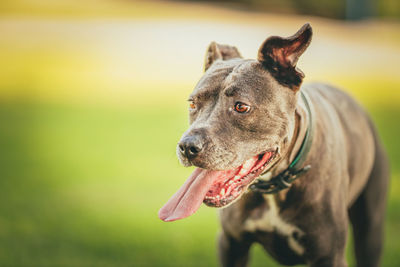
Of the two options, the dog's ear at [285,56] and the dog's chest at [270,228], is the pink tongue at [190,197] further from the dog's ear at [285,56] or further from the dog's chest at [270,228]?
the dog's ear at [285,56]

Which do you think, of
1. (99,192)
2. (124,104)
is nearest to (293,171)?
(99,192)

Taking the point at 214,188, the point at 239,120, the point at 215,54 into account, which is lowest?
the point at 214,188

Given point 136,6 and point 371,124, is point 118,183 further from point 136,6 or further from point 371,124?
point 136,6

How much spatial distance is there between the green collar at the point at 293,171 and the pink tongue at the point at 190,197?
0.31m

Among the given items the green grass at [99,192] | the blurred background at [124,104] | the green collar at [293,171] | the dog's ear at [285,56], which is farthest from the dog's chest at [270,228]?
the blurred background at [124,104]

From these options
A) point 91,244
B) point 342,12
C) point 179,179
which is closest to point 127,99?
point 179,179

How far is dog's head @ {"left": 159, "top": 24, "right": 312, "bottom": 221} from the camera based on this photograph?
9.97ft

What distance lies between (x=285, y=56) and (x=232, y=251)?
1484mm

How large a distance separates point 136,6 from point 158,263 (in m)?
22.5

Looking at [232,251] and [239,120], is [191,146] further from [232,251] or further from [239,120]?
[232,251]

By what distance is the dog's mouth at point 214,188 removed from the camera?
310 cm

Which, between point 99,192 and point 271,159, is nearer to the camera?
point 271,159

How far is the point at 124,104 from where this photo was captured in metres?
12.8

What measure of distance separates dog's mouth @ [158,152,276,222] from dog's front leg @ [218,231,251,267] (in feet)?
2.39
